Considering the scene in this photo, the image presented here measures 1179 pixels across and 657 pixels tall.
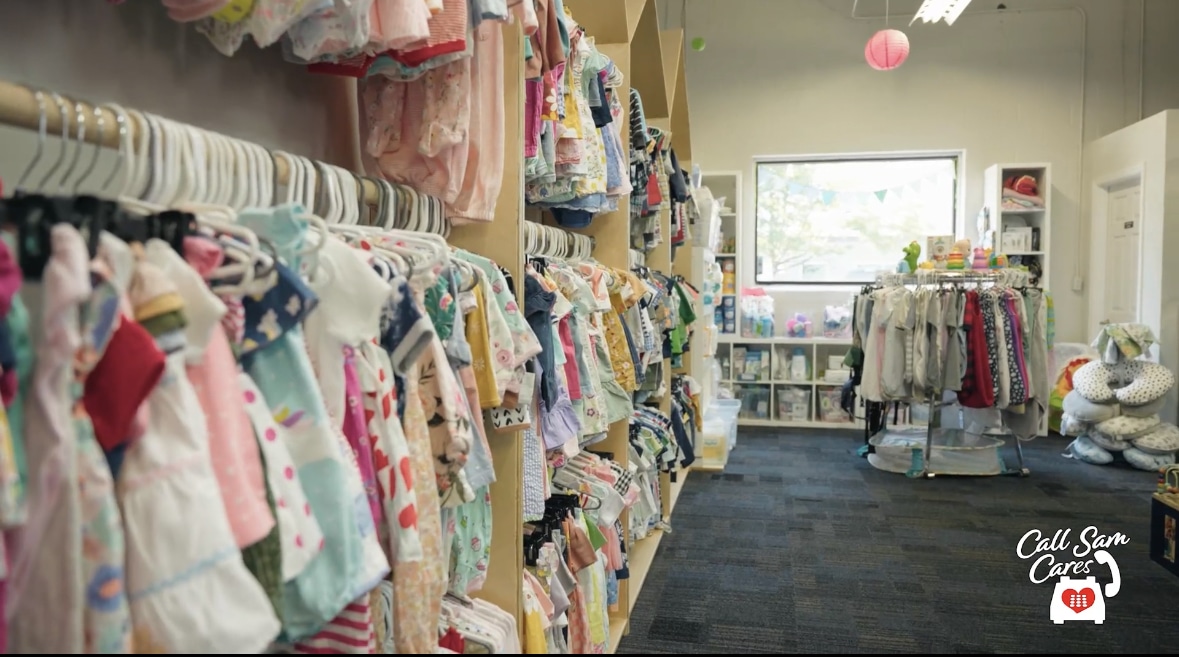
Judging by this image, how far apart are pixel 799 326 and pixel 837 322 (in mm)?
316

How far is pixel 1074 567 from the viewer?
3127 mm

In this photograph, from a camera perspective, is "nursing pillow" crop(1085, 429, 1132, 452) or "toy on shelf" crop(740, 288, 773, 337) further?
"toy on shelf" crop(740, 288, 773, 337)

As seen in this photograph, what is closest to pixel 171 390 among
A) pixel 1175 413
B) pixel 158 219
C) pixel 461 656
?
pixel 158 219

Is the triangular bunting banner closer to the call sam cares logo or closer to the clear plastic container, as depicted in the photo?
the clear plastic container

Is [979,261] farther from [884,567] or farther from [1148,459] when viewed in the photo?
[884,567]

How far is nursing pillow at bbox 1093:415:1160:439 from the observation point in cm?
504

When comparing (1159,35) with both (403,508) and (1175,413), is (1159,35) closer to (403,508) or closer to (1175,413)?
(1175,413)

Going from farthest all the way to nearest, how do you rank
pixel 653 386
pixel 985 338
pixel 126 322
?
pixel 985 338 < pixel 653 386 < pixel 126 322

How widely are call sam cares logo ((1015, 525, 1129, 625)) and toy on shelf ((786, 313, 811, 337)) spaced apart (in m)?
3.23

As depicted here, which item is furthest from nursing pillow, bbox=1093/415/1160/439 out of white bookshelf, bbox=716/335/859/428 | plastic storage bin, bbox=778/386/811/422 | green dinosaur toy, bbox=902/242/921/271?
plastic storage bin, bbox=778/386/811/422

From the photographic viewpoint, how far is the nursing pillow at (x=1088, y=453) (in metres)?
5.19

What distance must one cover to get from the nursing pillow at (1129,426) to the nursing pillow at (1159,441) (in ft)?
0.11

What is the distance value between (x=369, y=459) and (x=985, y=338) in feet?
14.6

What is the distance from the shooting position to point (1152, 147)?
18.0ft
